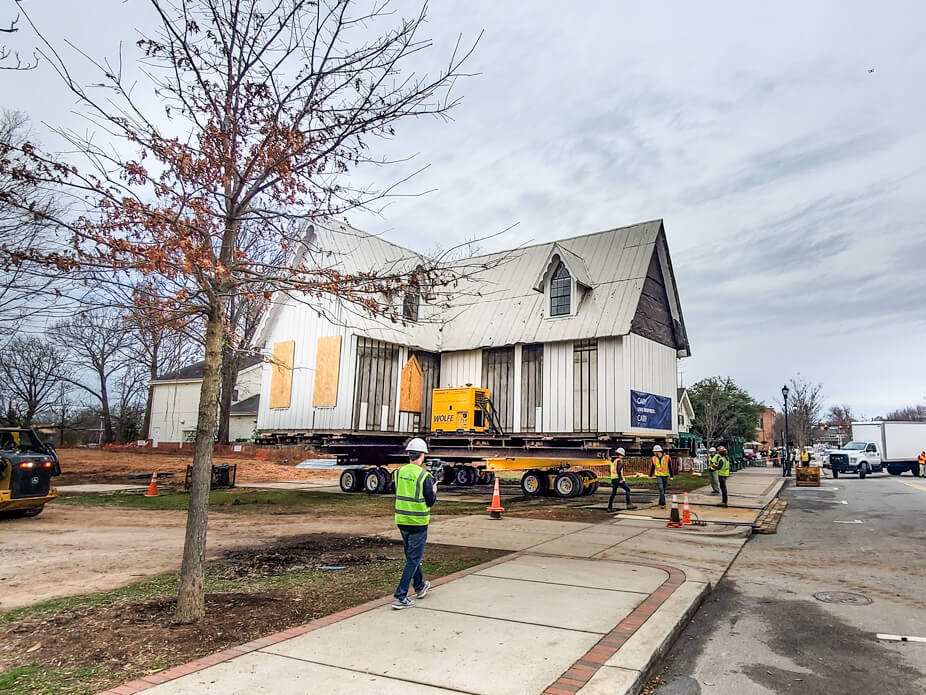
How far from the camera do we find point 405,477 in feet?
21.7

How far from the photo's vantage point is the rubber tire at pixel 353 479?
72.6 ft

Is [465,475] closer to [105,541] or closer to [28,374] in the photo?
[105,541]

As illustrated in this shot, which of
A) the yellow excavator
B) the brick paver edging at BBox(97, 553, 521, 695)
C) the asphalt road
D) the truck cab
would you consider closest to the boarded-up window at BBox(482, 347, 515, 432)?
the asphalt road

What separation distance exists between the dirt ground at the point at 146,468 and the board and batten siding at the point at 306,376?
24.8 ft

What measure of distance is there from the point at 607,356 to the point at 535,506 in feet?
17.9

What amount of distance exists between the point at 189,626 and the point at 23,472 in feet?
33.6

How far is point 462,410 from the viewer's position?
20922 millimetres

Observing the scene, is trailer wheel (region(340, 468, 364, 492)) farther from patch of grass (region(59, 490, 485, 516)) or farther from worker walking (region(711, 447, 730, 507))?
worker walking (region(711, 447, 730, 507))

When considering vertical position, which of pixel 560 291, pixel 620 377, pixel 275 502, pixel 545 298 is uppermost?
pixel 560 291

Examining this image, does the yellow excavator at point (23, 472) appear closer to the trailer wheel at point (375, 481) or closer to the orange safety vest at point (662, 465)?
the trailer wheel at point (375, 481)

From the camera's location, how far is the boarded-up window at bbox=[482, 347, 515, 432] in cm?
2136

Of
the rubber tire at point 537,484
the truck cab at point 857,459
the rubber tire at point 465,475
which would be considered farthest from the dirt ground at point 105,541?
the truck cab at point 857,459

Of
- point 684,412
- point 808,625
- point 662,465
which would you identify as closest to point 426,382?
point 662,465

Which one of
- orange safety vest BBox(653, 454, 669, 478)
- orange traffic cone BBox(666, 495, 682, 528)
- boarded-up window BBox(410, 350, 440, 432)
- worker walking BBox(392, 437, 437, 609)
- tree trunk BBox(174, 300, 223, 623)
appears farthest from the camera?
boarded-up window BBox(410, 350, 440, 432)
